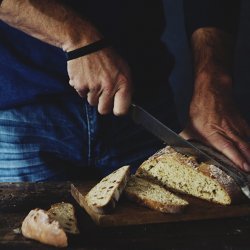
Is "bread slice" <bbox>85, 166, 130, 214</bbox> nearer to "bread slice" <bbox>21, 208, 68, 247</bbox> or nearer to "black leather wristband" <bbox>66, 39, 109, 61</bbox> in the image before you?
"bread slice" <bbox>21, 208, 68, 247</bbox>

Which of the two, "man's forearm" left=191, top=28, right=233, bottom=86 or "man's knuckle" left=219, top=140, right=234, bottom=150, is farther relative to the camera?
"man's forearm" left=191, top=28, right=233, bottom=86

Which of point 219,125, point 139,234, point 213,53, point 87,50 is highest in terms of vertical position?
point 87,50

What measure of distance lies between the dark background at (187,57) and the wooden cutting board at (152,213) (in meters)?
1.50

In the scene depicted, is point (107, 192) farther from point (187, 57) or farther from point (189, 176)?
point (187, 57)

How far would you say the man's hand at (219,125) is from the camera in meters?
2.03

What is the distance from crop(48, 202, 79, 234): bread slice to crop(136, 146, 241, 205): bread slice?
0.37 m

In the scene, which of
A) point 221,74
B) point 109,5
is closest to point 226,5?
point 221,74

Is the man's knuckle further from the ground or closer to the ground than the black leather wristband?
closer to the ground

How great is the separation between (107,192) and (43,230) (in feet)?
0.95

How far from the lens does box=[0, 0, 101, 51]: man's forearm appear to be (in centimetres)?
179

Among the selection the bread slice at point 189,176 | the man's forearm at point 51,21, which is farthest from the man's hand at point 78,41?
the bread slice at point 189,176

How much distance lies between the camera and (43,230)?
5.06 feet

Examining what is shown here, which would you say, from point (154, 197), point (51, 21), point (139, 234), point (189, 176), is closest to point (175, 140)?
point (189, 176)

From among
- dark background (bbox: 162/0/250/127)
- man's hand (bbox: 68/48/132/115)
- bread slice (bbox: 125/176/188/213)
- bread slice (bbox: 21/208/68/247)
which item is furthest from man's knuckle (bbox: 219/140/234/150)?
dark background (bbox: 162/0/250/127)
